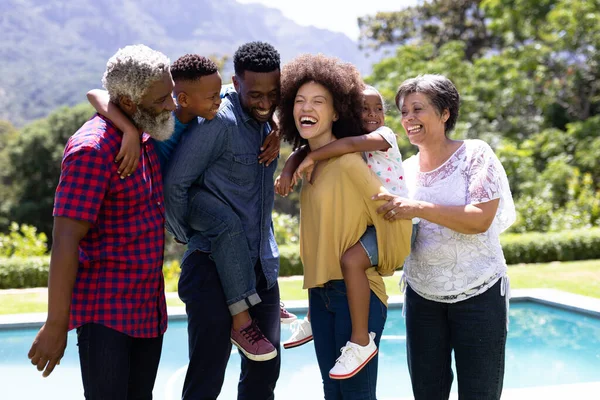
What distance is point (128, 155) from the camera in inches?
87.2

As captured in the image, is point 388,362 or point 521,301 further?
point 521,301

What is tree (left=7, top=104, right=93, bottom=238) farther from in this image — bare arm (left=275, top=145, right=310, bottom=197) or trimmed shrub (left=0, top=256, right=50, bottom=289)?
bare arm (left=275, top=145, right=310, bottom=197)

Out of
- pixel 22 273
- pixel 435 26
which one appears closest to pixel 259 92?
pixel 22 273

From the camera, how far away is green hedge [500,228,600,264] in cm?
1000

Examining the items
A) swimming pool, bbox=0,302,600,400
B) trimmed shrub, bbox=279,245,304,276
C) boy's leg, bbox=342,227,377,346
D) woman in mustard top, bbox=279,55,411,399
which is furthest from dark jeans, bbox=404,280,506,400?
trimmed shrub, bbox=279,245,304,276

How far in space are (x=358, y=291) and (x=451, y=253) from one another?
1.58 feet

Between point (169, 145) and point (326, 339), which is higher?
point (169, 145)

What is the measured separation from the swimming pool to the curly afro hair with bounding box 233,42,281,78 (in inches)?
125

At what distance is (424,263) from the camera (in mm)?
2768

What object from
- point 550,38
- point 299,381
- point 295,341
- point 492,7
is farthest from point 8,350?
point 492,7

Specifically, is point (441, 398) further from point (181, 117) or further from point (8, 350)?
point (8, 350)

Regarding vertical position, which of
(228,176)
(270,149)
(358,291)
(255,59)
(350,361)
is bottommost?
(350,361)

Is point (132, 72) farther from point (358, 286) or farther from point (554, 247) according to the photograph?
point (554, 247)

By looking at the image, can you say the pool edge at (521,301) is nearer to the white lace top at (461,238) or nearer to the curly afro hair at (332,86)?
the white lace top at (461,238)
